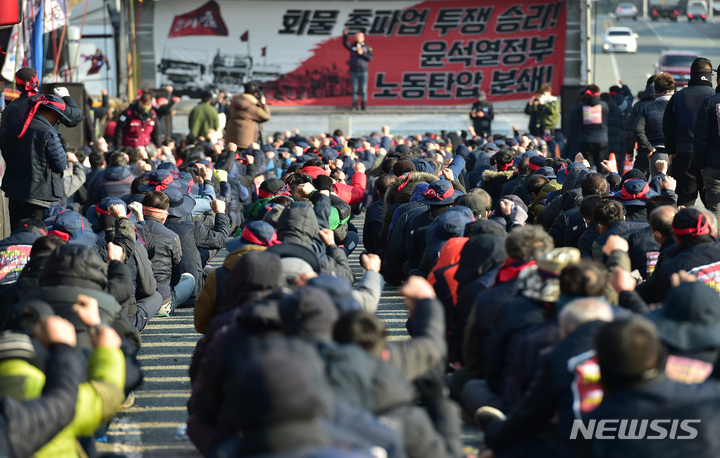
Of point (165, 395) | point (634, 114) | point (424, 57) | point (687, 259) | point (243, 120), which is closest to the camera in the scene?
point (687, 259)

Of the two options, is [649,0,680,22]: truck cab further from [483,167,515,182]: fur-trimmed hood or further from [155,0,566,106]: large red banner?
[483,167,515,182]: fur-trimmed hood

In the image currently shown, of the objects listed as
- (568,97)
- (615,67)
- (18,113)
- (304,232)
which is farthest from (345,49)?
(304,232)

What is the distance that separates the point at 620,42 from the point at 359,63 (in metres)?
25.6

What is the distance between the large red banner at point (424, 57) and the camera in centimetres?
2577

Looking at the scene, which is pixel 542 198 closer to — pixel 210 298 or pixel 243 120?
pixel 210 298

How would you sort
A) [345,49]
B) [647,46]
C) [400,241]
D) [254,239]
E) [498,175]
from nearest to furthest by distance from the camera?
1. [254,239]
2. [400,241]
3. [498,175]
4. [345,49]
5. [647,46]

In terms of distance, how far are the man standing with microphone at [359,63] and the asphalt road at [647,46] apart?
44.8 ft

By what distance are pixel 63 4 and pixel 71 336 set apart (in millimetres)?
Answer: 13704

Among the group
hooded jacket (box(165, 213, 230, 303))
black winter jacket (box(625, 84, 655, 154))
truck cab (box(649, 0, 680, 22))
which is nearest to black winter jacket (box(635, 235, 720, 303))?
hooded jacket (box(165, 213, 230, 303))

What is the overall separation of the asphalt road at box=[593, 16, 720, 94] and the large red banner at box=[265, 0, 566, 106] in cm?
1033

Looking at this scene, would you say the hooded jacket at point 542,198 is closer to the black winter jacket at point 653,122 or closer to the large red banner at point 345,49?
the black winter jacket at point 653,122

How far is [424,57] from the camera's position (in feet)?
86.1

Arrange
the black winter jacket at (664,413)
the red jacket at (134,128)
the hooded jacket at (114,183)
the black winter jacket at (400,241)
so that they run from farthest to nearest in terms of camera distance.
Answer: the red jacket at (134,128) < the hooded jacket at (114,183) < the black winter jacket at (400,241) < the black winter jacket at (664,413)

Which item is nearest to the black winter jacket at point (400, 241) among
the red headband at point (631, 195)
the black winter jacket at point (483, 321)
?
the red headband at point (631, 195)
